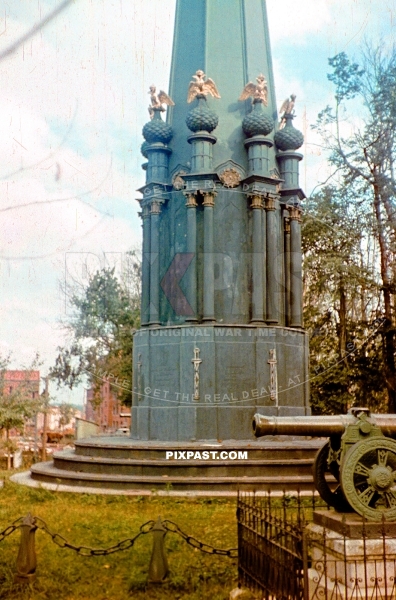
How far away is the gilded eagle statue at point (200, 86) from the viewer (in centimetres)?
1730

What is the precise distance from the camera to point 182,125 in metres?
18.2

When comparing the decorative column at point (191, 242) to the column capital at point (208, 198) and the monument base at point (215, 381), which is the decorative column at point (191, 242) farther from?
the monument base at point (215, 381)

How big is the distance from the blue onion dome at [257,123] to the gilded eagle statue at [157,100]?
2374 millimetres

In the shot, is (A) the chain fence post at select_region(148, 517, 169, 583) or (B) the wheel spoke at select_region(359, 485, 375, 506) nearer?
(B) the wheel spoke at select_region(359, 485, 375, 506)

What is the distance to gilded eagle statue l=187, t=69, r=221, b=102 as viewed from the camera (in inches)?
681

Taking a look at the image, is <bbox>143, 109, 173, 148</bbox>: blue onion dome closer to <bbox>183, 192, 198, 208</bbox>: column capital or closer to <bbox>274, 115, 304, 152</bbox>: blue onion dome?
<bbox>183, 192, 198, 208</bbox>: column capital

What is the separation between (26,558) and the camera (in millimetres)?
7703

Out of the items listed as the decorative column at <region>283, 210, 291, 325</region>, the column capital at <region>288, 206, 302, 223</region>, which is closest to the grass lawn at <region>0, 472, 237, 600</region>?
the decorative column at <region>283, 210, 291, 325</region>

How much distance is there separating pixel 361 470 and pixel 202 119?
12.2 m

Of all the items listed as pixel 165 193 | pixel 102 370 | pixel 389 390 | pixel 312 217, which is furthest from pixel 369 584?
pixel 102 370

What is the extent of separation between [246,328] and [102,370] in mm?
19088

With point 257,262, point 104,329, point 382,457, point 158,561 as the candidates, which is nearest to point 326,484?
point 382,457

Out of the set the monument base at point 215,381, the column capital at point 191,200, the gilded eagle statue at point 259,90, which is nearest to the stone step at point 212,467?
the monument base at point 215,381

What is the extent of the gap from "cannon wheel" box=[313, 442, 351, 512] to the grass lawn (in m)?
1.62
